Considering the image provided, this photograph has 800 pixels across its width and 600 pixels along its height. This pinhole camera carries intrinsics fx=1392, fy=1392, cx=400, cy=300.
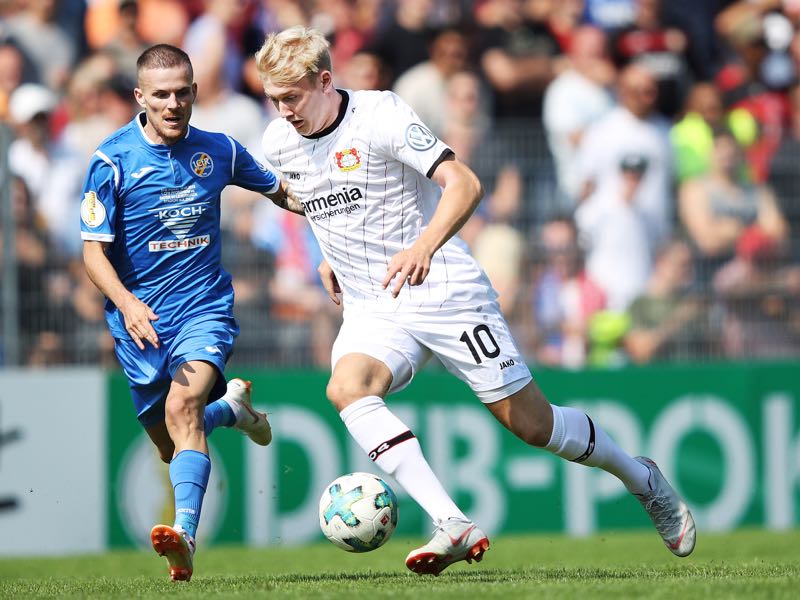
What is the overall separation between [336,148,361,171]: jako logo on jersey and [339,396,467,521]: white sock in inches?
45.8

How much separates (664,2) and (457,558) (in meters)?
9.55

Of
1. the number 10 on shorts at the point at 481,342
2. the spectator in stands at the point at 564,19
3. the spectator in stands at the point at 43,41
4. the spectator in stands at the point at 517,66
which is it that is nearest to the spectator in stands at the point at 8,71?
the spectator in stands at the point at 43,41

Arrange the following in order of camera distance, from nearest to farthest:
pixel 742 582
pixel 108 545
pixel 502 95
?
pixel 742 582
pixel 108 545
pixel 502 95

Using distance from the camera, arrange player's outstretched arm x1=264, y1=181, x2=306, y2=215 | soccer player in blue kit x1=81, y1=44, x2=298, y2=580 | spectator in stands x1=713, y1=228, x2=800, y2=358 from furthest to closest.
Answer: spectator in stands x1=713, y1=228, x2=800, y2=358
player's outstretched arm x1=264, y1=181, x2=306, y2=215
soccer player in blue kit x1=81, y1=44, x2=298, y2=580

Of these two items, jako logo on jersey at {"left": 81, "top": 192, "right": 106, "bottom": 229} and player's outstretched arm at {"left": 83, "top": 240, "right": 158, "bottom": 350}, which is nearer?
player's outstretched arm at {"left": 83, "top": 240, "right": 158, "bottom": 350}

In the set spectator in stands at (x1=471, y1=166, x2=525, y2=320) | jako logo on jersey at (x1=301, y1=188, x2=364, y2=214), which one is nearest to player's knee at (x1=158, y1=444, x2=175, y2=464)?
jako logo on jersey at (x1=301, y1=188, x2=364, y2=214)

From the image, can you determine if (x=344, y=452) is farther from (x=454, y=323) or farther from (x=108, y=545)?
(x=454, y=323)

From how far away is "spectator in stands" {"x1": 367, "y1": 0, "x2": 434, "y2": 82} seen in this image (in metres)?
13.7

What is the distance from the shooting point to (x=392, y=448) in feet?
22.1

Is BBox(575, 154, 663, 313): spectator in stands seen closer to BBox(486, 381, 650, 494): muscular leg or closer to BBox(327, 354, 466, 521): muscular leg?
BBox(486, 381, 650, 494): muscular leg

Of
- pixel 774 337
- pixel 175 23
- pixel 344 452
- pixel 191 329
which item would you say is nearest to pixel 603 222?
pixel 774 337

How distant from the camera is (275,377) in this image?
11984 millimetres

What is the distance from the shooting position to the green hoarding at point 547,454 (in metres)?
11.8

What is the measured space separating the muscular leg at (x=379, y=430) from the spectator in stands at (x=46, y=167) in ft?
18.9
